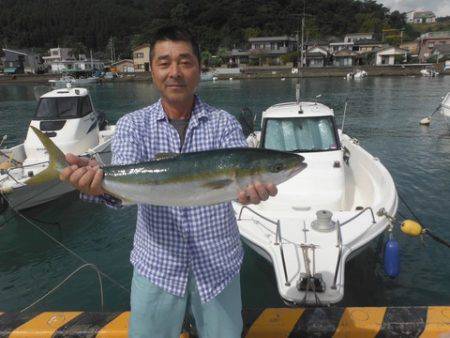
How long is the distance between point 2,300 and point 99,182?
6.75m

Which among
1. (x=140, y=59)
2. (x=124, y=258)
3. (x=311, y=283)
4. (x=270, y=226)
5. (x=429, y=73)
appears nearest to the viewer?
(x=311, y=283)

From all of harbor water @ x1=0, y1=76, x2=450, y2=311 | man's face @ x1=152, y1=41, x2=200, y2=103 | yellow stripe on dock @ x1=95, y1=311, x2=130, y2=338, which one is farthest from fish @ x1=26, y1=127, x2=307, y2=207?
harbor water @ x1=0, y1=76, x2=450, y2=311

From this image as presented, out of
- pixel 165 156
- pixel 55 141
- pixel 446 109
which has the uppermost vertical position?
pixel 165 156

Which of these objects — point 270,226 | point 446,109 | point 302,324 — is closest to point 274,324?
point 302,324

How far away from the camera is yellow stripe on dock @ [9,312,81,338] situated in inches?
152

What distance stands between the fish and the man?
0.08 m

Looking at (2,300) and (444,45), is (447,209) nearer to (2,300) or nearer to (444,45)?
(2,300)

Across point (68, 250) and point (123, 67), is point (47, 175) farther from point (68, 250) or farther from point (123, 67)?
point (123, 67)

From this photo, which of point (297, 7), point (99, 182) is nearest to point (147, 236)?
point (99, 182)

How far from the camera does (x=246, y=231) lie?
6.48 meters

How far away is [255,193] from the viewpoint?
2.43 m

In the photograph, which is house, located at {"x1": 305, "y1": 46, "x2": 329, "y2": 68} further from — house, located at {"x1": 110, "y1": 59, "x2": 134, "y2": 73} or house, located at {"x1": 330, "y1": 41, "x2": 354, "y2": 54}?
house, located at {"x1": 110, "y1": 59, "x2": 134, "y2": 73}

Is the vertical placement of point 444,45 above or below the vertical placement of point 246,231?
above

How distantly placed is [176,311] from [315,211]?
5048mm
